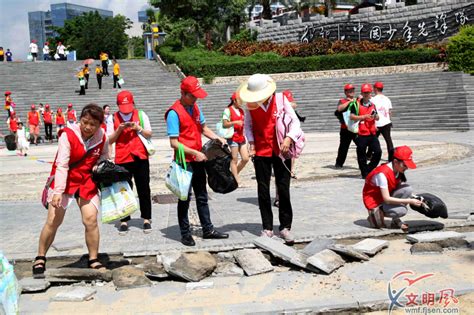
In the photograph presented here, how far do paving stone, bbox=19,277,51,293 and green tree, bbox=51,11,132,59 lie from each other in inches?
2457

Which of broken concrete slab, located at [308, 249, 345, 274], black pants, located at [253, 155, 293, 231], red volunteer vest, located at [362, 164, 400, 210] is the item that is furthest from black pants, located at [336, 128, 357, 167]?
broken concrete slab, located at [308, 249, 345, 274]

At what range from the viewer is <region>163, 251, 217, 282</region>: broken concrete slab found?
192 inches

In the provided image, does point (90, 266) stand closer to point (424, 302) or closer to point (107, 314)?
point (107, 314)

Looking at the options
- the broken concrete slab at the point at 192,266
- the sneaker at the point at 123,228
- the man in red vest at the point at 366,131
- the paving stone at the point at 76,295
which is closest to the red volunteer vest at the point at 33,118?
the man in red vest at the point at 366,131

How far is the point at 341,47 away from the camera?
31.2 m

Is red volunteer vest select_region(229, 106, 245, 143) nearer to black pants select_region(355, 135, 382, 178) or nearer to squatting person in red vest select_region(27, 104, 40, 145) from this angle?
black pants select_region(355, 135, 382, 178)

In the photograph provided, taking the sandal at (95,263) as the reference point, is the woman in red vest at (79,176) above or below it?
above

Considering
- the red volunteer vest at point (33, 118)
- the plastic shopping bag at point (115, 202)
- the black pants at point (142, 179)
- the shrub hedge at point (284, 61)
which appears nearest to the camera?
the plastic shopping bag at point (115, 202)

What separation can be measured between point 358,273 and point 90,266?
8.07 ft

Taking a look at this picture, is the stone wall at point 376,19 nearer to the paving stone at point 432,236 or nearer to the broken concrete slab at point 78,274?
the paving stone at point 432,236

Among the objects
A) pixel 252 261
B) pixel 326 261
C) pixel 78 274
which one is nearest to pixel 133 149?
pixel 78 274

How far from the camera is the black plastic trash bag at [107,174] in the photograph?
5.20 m

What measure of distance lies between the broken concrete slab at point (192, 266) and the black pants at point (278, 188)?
3.40 ft

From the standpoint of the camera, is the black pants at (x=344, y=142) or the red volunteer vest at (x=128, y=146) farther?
the black pants at (x=344, y=142)
